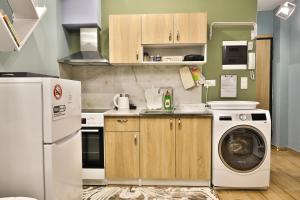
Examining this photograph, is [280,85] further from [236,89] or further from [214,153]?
[214,153]

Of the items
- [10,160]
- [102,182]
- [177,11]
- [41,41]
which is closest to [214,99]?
[177,11]

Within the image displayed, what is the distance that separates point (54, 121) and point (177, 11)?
98.1 inches

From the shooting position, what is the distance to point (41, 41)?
279 centimetres

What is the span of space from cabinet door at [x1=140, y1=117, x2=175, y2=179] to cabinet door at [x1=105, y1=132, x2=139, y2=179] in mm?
83

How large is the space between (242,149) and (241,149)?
0.01 metres

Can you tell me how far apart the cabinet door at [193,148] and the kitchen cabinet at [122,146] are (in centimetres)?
50

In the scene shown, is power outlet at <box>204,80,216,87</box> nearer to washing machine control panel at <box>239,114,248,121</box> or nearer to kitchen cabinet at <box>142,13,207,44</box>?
kitchen cabinet at <box>142,13,207,44</box>

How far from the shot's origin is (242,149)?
2781 mm

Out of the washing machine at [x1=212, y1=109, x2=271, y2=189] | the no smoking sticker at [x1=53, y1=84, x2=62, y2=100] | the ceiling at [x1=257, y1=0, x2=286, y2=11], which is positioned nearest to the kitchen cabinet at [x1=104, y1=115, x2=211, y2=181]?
the washing machine at [x1=212, y1=109, x2=271, y2=189]

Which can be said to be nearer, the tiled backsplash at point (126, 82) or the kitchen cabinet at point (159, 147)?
the kitchen cabinet at point (159, 147)

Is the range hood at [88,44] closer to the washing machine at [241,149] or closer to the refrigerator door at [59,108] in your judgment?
the refrigerator door at [59,108]

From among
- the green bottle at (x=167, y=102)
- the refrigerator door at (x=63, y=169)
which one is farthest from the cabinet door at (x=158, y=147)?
the refrigerator door at (x=63, y=169)

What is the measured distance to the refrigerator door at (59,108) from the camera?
148cm

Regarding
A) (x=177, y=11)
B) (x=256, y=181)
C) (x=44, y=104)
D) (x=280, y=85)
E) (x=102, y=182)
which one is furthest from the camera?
(x=280, y=85)
